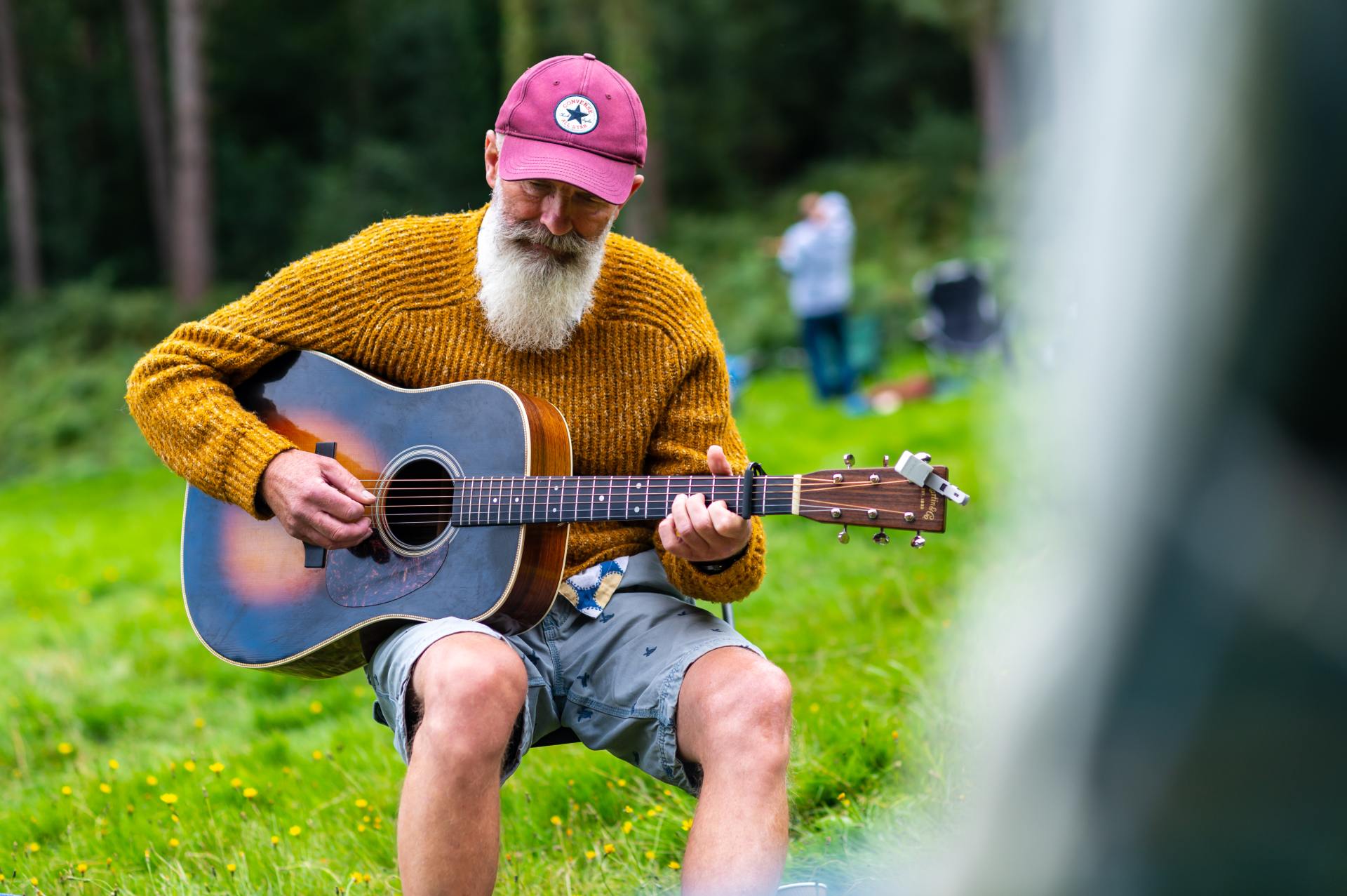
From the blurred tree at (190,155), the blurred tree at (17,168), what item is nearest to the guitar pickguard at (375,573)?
the blurred tree at (190,155)

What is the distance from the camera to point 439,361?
2.80 meters

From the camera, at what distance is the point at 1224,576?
49 cm

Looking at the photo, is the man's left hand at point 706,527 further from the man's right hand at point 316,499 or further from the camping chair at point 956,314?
the camping chair at point 956,314

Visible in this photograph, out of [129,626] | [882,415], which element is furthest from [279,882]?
[882,415]

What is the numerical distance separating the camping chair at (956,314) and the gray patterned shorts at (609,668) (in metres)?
10.3

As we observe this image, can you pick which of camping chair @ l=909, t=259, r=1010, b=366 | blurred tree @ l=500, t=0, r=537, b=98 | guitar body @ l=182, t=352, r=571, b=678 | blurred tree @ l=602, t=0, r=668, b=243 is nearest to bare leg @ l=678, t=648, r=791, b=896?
guitar body @ l=182, t=352, r=571, b=678

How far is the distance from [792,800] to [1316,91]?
2.85m

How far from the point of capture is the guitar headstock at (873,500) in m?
2.24

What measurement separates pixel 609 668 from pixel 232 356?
1006mm

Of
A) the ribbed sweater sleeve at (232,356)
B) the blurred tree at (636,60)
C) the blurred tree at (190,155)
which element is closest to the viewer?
the ribbed sweater sleeve at (232,356)

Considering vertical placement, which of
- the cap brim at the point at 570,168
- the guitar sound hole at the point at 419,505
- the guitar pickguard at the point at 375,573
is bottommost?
the guitar pickguard at the point at 375,573

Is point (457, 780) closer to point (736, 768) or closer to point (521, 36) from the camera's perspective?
point (736, 768)

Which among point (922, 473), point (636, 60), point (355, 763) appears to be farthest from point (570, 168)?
point (636, 60)

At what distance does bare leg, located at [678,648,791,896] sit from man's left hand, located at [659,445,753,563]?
0.19 metres
